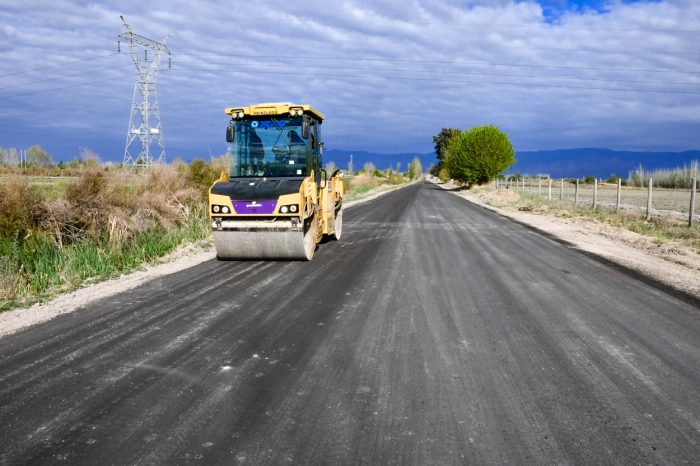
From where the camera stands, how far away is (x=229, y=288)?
25.0ft

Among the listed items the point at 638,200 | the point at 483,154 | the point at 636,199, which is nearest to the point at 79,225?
the point at 638,200

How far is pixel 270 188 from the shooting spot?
31.0ft

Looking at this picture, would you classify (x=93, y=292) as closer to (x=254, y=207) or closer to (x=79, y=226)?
(x=254, y=207)

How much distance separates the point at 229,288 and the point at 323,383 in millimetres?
3854

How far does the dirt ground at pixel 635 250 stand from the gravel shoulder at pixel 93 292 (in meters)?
9.00

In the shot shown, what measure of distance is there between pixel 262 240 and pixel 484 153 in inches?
1790

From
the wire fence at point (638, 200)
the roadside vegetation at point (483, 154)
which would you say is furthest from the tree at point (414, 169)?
the roadside vegetation at point (483, 154)

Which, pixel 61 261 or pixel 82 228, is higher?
pixel 82 228

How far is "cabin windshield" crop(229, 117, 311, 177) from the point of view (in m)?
10.2

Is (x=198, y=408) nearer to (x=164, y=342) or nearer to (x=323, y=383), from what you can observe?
(x=323, y=383)

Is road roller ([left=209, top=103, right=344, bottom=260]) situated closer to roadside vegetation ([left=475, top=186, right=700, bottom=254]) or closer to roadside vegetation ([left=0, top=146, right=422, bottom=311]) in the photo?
roadside vegetation ([left=0, top=146, right=422, bottom=311])

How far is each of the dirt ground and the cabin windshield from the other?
716 cm

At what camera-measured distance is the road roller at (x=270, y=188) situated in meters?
9.30

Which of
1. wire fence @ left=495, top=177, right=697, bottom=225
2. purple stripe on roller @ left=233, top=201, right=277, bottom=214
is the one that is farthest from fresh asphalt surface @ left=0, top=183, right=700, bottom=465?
wire fence @ left=495, top=177, right=697, bottom=225
